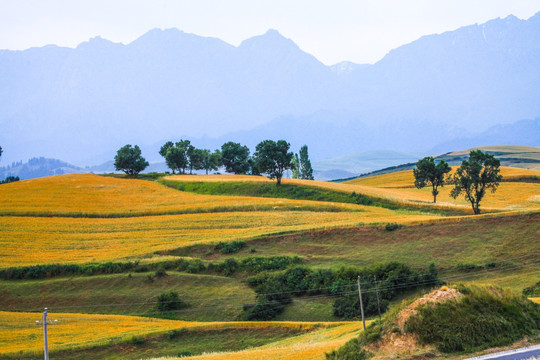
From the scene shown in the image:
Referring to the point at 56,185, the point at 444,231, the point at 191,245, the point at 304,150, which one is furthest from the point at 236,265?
the point at 304,150

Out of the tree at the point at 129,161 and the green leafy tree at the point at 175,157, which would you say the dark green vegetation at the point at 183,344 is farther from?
the green leafy tree at the point at 175,157

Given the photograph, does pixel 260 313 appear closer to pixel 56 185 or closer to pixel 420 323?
pixel 420 323

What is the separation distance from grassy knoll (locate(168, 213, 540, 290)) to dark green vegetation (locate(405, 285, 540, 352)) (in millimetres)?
22854

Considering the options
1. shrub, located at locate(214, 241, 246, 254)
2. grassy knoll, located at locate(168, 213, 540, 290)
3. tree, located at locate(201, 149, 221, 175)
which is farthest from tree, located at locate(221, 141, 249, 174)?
shrub, located at locate(214, 241, 246, 254)

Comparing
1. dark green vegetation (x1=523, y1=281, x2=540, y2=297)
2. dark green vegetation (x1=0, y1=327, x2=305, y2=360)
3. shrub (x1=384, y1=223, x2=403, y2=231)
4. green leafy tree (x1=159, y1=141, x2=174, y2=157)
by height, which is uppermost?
green leafy tree (x1=159, y1=141, x2=174, y2=157)

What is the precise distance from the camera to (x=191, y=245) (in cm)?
7200

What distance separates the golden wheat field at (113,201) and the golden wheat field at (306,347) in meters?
47.8

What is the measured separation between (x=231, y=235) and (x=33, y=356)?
36.6 metres

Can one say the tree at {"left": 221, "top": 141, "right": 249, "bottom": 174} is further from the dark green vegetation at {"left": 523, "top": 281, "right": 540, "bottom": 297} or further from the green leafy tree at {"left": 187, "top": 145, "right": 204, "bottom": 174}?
the dark green vegetation at {"left": 523, "top": 281, "right": 540, "bottom": 297}

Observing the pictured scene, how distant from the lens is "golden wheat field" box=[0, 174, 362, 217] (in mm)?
93312

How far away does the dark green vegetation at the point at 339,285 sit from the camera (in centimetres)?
5312

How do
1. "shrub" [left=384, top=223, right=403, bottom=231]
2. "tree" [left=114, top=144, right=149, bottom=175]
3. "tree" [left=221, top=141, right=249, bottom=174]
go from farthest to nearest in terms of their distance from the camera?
"tree" [left=221, top=141, right=249, bottom=174]
"tree" [left=114, top=144, right=149, bottom=175]
"shrub" [left=384, top=223, right=403, bottom=231]

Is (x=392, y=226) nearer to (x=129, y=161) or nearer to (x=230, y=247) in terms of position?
(x=230, y=247)

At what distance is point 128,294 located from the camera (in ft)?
200
